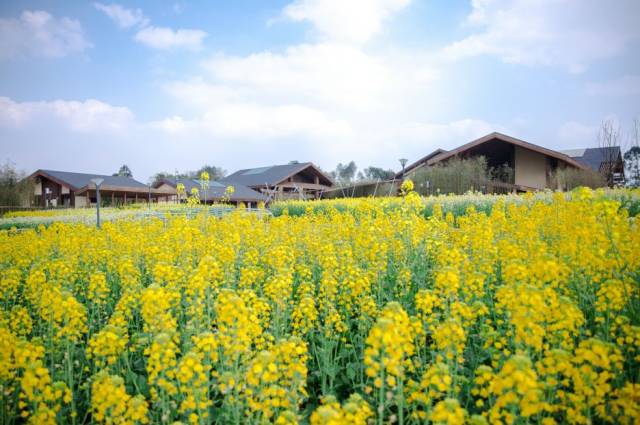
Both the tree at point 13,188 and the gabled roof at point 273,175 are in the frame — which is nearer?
the tree at point 13,188

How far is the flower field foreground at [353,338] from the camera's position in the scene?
A: 2066 millimetres

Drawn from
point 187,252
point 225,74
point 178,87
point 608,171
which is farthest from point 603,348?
point 608,171

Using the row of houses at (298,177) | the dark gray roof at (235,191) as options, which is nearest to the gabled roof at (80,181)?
the row of houses at (298,177)

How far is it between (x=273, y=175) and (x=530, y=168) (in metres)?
24.1

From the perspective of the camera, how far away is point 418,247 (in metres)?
5.79

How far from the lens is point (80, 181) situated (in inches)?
1282

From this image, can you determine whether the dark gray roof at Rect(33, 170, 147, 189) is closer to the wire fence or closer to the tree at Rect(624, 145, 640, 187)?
the wire fence

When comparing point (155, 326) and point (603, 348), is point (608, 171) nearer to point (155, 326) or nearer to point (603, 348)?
point (603, 348)

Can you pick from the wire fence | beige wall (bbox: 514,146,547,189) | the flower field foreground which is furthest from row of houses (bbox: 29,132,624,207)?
the flower field foreground

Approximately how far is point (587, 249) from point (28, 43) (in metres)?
15.1

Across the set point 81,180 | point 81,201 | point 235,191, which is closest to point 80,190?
point 81,201

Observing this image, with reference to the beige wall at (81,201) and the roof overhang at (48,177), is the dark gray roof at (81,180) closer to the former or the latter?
the roof overhang at (48,177)

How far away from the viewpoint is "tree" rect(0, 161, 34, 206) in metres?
31.0

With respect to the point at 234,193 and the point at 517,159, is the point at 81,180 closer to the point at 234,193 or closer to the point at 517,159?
the point at 234,193
